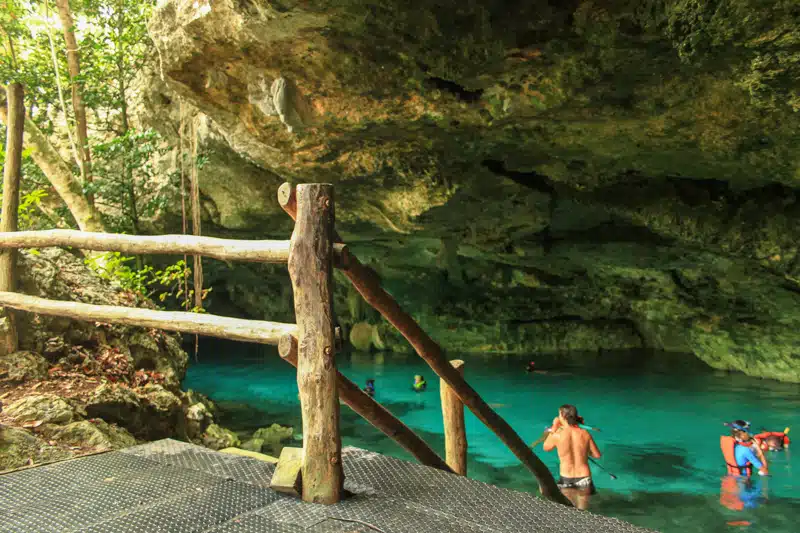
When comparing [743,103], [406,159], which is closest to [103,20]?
[406,159]

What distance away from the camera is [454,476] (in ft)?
8.89

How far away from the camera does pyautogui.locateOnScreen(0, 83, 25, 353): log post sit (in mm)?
4219

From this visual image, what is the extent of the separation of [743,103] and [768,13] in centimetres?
169

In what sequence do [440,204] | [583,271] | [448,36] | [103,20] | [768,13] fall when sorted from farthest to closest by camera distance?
[583,271], [103,20], [440,204], [448,36], [768,13]

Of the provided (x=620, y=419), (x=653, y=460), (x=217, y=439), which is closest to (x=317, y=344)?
(x=217, y=439)

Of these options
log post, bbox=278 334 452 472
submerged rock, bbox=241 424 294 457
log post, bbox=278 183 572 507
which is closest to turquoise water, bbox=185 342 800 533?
submerged rock, bbox=241 424 294 457

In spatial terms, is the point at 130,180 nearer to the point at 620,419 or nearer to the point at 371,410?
the point at 371,410

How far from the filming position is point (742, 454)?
277 inches

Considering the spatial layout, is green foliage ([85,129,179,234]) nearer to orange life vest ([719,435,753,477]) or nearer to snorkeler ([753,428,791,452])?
orange life vest ([719,435,753,477])

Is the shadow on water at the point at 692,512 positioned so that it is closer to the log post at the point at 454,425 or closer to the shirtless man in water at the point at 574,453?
the shirtless man in water at the point at 574,453

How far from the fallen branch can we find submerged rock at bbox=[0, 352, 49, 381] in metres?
0.47

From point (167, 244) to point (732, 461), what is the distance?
7.20 m

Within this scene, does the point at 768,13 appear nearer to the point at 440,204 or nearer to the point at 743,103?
the point at 743,103

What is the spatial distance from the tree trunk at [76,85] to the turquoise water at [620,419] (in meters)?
5.21
